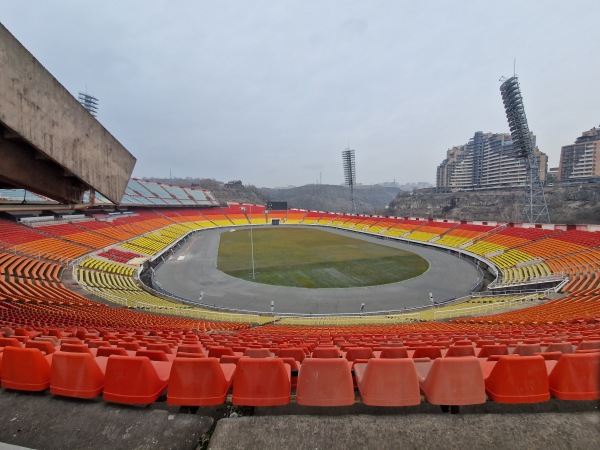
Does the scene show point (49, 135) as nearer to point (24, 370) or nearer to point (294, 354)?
point (24, 370)

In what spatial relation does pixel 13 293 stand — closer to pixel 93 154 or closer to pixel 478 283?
pixel 93 154

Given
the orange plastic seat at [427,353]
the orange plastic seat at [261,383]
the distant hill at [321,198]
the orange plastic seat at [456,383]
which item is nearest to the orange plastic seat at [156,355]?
the orange plastic seat at [261,383]

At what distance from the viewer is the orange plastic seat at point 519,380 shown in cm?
243

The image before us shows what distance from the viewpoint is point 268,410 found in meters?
2.49

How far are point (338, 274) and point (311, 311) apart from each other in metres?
9.49

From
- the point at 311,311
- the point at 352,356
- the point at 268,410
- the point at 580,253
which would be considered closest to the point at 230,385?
the point at 268,410

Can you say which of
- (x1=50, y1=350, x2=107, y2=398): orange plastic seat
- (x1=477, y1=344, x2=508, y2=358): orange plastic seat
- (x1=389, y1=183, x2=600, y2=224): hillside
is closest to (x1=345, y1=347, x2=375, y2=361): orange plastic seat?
(x1=477, y1=344, x2=508, y2=358): orange plastic seat

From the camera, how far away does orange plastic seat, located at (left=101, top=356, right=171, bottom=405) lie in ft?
8.23

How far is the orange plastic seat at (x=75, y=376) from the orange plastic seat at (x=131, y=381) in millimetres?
153

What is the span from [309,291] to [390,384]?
21.0 meters

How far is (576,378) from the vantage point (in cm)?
245

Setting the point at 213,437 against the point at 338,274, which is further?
the point at 338,274

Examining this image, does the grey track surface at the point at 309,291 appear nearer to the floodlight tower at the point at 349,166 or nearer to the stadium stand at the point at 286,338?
the stadium stand at the point at 286,338

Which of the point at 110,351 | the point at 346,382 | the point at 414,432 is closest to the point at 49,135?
the point at 110,351
